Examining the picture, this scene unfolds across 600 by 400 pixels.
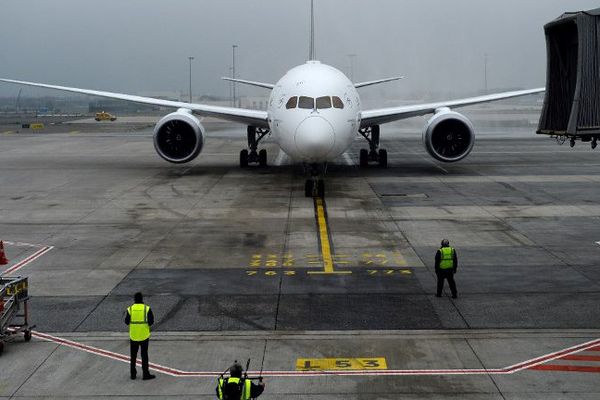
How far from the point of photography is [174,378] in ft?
32.8

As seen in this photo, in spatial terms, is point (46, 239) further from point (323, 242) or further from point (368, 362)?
point (368, 362)

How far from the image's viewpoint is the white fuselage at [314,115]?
2423 centimetres

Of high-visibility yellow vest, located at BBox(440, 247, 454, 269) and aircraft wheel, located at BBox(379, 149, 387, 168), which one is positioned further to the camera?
aircraft wheel, located at BBox(379, 149, 387, 168)

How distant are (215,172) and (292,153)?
31.6ft

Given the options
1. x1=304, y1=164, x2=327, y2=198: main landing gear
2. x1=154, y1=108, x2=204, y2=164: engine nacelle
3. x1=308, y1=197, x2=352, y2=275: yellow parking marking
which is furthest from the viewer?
x1=154, y1=108, x2=204, y2=164: engine nacelle

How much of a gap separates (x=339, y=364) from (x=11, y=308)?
17.4 ft

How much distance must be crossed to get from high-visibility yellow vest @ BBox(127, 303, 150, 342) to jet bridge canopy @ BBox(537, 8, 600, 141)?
335 inches

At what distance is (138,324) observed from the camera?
33.7 feet

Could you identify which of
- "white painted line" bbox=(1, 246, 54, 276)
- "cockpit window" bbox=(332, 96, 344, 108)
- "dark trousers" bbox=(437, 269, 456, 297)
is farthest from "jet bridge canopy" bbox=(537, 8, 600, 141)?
"white painted line" bbox=(1, 246, 54, 276)

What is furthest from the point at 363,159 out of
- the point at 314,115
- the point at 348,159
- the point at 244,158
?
the point at 314,115

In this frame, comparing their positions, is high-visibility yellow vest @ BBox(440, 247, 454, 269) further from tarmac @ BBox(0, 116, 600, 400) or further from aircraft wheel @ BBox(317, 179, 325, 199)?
aircraft wheel @ BBox(317, 179, 325, 199)

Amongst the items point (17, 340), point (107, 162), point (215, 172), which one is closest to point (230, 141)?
point (107, 162)

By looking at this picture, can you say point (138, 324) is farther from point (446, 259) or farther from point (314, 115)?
point (314, 115)

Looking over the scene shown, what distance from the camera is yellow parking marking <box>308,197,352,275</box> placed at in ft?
52.0
